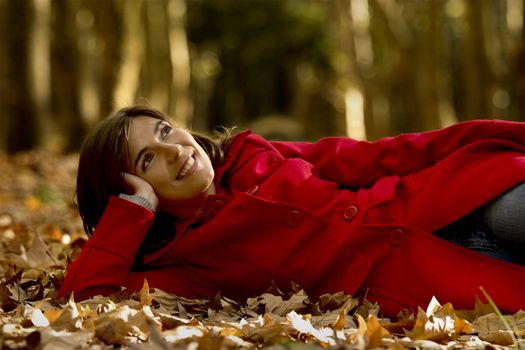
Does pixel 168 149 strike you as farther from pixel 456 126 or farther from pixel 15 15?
pixel 15 15

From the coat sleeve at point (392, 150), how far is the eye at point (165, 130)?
0.61m

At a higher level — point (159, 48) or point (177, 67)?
point (159, 48)

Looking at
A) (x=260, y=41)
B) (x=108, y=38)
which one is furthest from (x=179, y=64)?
(x=260, y=41)

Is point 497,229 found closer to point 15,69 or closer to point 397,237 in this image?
point 397,237

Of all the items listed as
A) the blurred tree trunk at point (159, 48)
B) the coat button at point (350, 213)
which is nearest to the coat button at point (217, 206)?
the coat button at point (350, 213)

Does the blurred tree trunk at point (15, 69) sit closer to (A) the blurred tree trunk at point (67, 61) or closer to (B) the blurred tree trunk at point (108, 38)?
(B) the blurred tree trunk at point (108, 38)

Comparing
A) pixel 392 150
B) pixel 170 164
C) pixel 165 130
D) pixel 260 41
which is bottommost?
pixel 260 41

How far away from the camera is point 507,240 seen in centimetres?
313

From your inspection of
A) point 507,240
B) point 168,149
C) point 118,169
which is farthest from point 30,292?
point 507,240

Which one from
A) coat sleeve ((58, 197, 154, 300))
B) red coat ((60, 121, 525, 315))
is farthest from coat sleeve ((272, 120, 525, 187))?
coat sleeve ((58, 197, 154, 300))

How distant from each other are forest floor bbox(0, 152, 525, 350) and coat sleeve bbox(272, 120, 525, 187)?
0.76m

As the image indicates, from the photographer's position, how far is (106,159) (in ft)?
11.4

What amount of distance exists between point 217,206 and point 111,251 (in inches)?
19.2

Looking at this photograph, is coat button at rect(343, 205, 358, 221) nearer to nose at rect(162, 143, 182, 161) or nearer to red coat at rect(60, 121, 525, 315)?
red coat at rect(60, 121, 525, 315)
